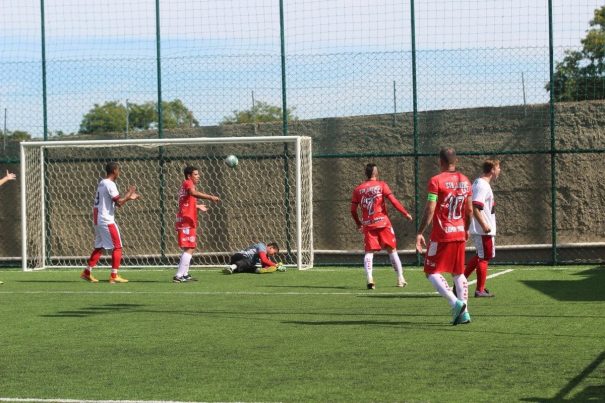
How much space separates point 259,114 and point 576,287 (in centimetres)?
1013

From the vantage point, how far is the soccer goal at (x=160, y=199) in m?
23.2

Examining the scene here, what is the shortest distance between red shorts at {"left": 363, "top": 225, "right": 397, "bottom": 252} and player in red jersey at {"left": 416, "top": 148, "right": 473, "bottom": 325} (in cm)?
464

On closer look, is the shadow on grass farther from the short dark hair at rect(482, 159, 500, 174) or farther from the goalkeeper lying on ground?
the goalkeeper lying on ground

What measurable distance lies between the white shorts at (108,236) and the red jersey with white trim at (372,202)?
4573 millimetres

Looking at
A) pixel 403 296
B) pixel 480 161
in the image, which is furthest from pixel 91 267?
pixel 480 161

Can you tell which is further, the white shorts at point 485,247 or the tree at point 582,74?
the tree at point 582,74

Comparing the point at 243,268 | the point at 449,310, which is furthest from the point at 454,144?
the point at 449,310

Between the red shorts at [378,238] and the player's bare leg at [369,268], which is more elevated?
the red shorts at [378,238]

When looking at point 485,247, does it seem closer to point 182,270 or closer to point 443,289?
point 443,289

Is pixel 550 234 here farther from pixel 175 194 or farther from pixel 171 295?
pixel 171 295

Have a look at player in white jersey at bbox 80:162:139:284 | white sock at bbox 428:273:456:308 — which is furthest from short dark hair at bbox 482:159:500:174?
player in white jersey at bbox 80:162:139:284

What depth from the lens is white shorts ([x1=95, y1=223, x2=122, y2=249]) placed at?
62.3 ft

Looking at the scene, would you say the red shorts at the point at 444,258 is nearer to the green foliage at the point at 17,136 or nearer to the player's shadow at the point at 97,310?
the player's shadow at the point at 97,310

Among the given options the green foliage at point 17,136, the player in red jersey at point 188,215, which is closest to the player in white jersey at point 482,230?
the player in red jersey at point 188,215
